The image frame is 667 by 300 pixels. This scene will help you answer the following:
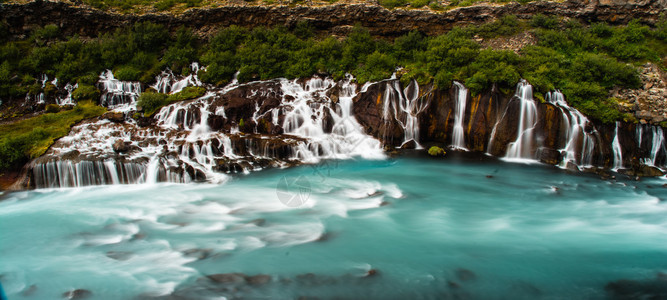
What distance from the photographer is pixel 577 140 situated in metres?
12.5

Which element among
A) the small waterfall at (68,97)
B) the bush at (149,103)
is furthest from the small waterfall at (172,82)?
the small waterfall at (68,97)

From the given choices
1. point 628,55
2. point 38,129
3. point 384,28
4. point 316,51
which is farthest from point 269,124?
point 628,55

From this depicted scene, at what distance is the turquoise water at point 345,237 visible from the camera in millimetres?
5898

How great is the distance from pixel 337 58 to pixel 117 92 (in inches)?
453

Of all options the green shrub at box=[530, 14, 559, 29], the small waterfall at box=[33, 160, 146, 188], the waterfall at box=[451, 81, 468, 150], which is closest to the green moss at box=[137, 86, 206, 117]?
the small waterfall at box=[33, 160, 146, 188]

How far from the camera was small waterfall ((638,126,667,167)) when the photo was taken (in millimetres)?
12078

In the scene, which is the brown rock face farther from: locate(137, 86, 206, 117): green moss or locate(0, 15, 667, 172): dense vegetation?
locate(137, 86, 206, 117): green moss

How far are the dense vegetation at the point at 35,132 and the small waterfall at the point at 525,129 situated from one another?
698 inches

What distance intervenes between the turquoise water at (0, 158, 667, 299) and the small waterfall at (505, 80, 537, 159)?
1.67 meters

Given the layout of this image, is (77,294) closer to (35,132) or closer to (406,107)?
(35,132)

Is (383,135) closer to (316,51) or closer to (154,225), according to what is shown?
(316,51)

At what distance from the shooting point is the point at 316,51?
17984mm

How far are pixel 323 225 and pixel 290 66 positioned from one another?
11464mm

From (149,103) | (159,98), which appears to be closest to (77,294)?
(149,103)
